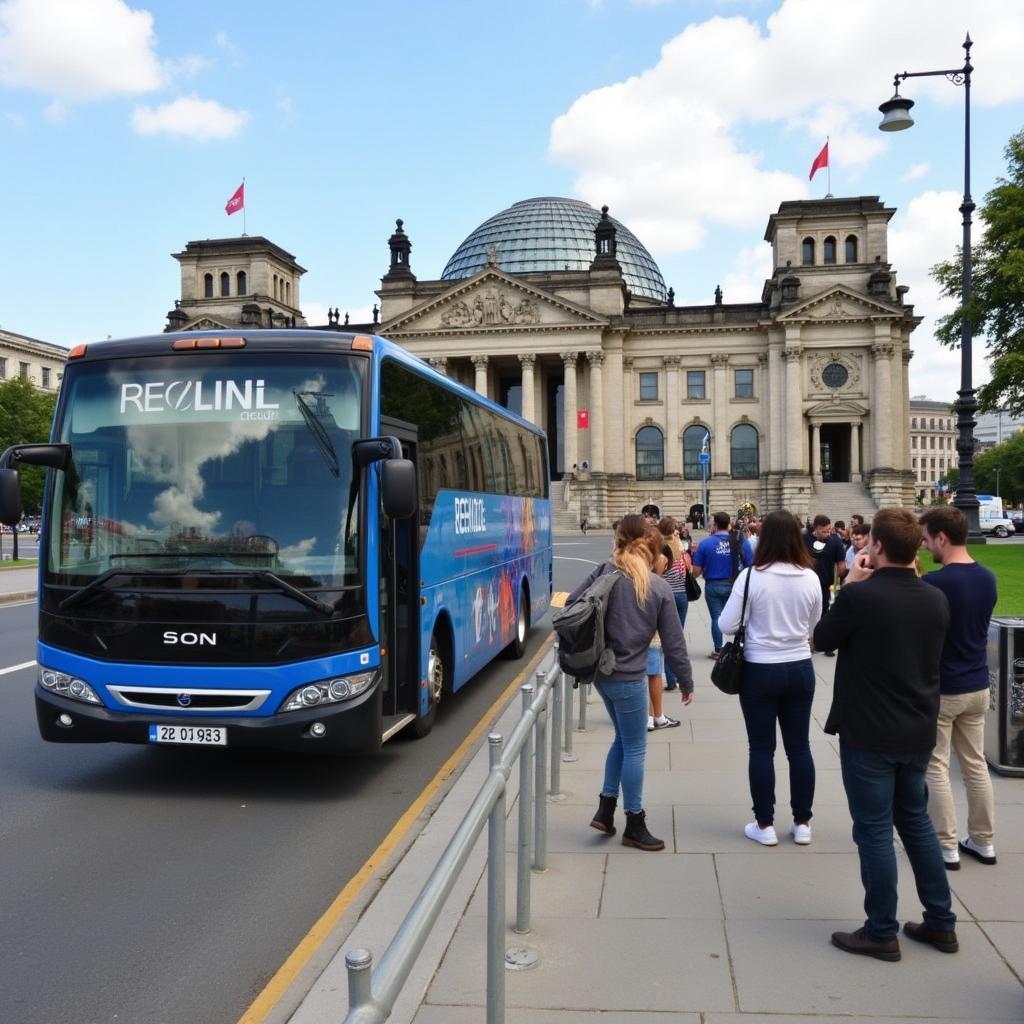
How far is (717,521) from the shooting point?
464 inches

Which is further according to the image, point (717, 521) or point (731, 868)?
point (717, 521)

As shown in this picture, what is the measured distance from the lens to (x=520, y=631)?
14.2 metres

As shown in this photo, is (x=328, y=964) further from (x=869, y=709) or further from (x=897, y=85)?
(x=897, y=85)

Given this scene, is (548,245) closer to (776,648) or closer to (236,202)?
(236,202)

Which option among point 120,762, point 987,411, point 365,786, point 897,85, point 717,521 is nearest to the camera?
point 365,786

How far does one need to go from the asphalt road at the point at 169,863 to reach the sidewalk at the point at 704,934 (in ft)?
1.83

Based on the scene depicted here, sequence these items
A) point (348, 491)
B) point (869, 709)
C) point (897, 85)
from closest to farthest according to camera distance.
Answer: point (869, 709)
point (348, 491)
point (897, 85)

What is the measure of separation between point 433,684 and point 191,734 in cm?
270

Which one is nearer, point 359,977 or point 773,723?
point 359,977

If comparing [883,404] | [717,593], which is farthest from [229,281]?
[717,593]

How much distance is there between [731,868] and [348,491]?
3503mm

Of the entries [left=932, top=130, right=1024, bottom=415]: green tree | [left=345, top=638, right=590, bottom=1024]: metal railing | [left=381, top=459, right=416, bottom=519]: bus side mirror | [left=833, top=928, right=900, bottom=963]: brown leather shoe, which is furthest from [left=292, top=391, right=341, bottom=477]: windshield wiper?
[left=932, top=130, right=1024, bottom=415]: green tree

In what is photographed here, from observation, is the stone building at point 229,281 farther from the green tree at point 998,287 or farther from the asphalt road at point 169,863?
the asphalt road at point 169,863

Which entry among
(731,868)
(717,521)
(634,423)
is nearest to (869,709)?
(731,868)
